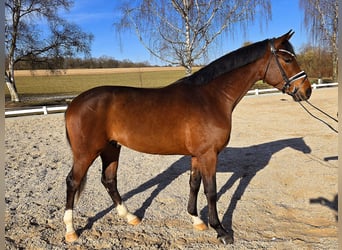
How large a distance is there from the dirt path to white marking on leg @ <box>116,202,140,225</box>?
67mm

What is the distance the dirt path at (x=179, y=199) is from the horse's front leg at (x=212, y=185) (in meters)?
0.10

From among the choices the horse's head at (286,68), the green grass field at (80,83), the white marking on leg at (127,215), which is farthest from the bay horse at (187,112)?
the green grass field at (80,83)

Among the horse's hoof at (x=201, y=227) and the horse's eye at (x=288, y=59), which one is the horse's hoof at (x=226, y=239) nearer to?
the horse's hoof at (x=201, y=227)

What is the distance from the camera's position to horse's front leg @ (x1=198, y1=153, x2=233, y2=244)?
2.56 metres

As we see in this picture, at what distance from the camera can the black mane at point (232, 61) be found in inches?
103

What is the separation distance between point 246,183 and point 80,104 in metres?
2.78

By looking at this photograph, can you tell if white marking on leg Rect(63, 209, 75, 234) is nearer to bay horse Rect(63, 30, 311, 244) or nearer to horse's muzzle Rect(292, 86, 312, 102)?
bay horse Rect(63, 30, 311, 244)

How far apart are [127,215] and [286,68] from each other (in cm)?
241

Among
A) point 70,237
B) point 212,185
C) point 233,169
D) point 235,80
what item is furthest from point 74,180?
point 233,169

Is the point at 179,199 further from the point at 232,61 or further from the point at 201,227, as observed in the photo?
the point at 232,61

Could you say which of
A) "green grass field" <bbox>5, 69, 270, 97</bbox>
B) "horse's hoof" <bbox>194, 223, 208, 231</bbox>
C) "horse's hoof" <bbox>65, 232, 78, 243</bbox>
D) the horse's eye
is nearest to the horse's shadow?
"horse's hoof" <bbox>65, 232, 78, 243</bbox>

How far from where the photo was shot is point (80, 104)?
268 centimetres

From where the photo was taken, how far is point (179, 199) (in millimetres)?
3529

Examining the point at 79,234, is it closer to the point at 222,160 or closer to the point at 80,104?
the point at 80,104
